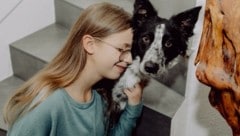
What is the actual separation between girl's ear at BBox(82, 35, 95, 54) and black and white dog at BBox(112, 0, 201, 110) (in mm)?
156

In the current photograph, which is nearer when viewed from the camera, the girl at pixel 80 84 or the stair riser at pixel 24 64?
the girl at pixel 80 84

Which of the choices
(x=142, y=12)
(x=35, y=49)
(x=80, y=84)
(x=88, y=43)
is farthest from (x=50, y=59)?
(x=142, y=12)

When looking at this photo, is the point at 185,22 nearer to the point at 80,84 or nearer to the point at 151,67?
the point at 151,67

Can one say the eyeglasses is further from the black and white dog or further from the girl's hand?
the girl's hand

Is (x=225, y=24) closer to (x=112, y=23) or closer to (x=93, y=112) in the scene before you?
(x=112, y=23)

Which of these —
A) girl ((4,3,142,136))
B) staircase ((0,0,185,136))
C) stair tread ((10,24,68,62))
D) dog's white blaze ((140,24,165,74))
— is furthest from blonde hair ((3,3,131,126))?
stair tread ((10,24,68,62))

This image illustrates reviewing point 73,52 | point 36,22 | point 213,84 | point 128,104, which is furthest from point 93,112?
point 36,22

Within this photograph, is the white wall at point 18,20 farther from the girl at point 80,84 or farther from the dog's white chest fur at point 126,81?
the dog's white chest fur at point 126,81

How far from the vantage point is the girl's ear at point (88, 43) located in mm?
1644

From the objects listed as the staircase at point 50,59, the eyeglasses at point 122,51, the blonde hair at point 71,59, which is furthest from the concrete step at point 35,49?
the eyeglasses at point 122,51

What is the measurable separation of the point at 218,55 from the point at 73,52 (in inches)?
25.7

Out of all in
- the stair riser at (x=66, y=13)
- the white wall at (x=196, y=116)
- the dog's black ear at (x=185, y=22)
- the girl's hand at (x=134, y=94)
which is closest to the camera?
the dog's black ear at (x=185, y=22)

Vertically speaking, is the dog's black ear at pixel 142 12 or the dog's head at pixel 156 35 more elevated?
the dog's black ear at pixel 142 12

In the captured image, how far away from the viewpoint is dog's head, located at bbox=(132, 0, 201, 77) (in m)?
1.57
